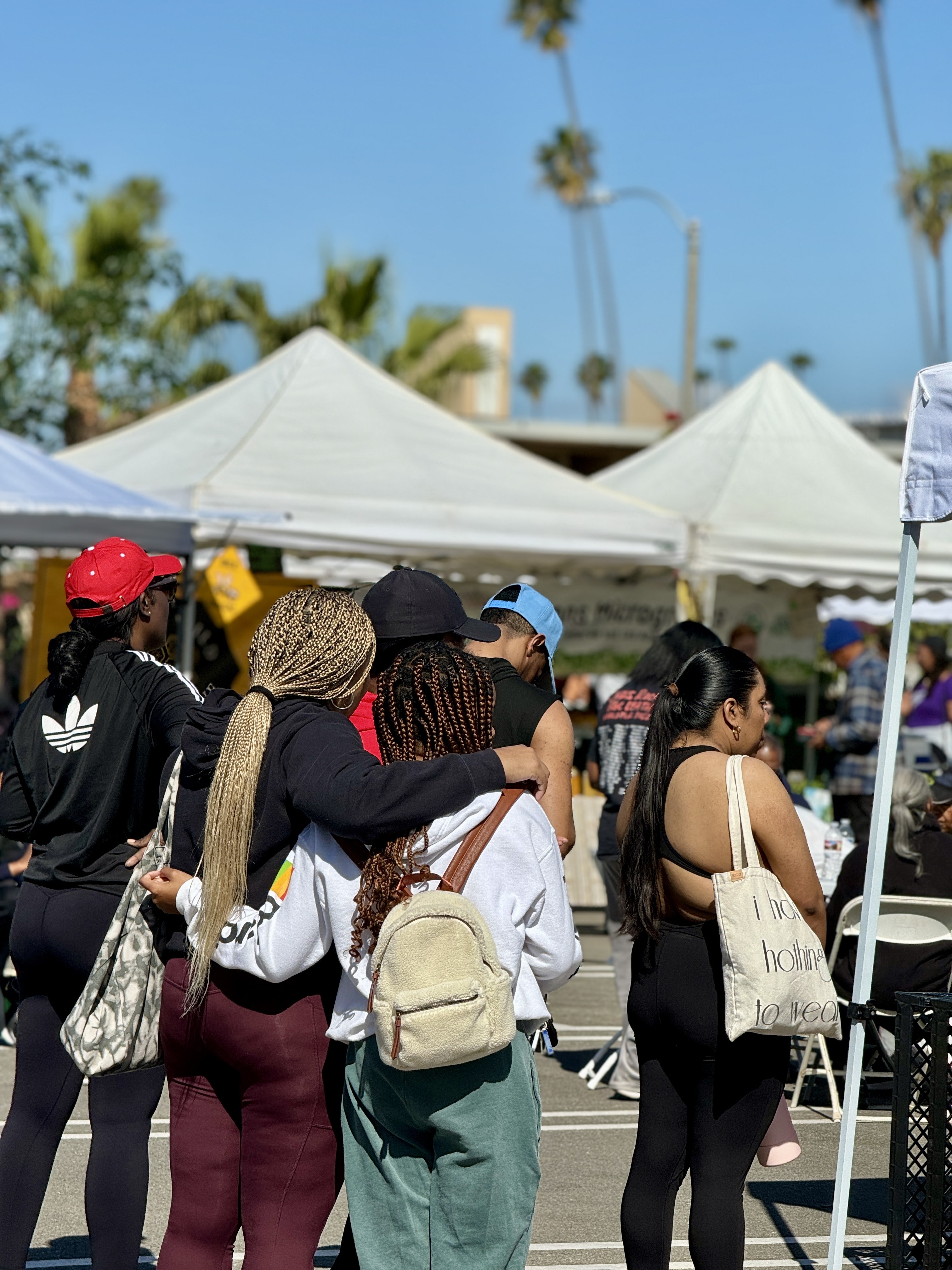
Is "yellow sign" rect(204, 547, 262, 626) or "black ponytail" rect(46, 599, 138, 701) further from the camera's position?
"yellow sign" rect(204, 547, 262, 626)

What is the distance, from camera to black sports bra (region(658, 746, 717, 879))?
321 cm

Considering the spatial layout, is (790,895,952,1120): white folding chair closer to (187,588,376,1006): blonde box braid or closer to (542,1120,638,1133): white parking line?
(542,1120,638,1133): white parking line

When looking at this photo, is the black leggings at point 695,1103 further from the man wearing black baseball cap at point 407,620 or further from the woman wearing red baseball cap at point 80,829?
the woman wearing red baseball cap at point 80,829

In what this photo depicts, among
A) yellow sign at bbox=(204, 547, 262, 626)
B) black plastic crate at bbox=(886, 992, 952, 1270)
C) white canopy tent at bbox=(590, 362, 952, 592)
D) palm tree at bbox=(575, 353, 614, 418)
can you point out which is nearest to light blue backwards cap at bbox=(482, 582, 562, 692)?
black plastic crate at bbox=(886, 992, 952, 1270)

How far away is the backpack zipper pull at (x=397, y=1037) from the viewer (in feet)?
7.80

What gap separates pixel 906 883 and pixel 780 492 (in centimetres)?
503

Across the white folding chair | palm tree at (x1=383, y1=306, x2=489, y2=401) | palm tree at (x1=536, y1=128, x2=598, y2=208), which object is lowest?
the white folding chair

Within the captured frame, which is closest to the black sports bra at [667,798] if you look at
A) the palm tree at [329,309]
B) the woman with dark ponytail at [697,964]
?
the woman with dark ponytail at [697,964]

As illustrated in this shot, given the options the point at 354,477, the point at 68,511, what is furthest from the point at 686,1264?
the point at 354,477

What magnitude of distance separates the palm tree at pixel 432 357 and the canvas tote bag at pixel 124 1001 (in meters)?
21.8

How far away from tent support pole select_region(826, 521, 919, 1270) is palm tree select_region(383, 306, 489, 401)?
69.3 ft

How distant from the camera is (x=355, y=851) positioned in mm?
2564

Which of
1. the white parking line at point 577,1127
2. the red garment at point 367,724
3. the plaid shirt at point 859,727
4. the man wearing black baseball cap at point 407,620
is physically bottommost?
the white parking line at point 577,1127

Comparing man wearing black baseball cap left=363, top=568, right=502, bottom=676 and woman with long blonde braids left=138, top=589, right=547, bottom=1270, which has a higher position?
man wearing black baseball cap left=363, top=568, right=502, bottom=676
